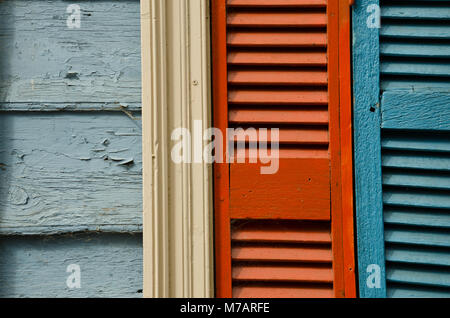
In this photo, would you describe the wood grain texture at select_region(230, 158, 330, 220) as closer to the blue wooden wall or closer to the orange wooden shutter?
the orange wooden shutter

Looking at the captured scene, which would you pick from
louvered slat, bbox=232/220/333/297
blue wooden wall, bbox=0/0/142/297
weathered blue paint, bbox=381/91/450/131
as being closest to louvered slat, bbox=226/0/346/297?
louvered slat, bbox=232/220/333/297

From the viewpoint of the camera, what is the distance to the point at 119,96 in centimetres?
101

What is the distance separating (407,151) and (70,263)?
3.31 ft

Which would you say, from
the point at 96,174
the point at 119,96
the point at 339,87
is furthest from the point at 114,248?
the point at 339,87

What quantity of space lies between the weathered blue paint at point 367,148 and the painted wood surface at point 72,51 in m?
0.63

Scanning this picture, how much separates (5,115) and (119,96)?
1.11 feet

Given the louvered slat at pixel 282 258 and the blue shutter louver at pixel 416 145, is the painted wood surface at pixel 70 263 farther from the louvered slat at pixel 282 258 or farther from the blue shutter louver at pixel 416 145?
the blue shutter louver at pixel 416 145

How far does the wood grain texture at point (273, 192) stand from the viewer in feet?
3.12

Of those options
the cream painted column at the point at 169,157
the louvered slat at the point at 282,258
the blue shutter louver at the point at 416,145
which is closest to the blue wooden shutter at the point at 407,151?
the blue shutter louver at the point at 416,145

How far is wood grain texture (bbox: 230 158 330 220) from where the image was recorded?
37.5 inches

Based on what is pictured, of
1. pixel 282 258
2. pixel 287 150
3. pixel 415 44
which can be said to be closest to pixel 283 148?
pixel 287 150

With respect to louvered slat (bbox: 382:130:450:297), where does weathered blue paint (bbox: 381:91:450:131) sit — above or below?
above

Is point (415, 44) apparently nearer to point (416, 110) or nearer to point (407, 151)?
point (416, 110)

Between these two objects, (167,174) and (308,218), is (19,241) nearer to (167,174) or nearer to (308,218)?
(167,174)
